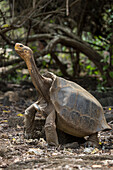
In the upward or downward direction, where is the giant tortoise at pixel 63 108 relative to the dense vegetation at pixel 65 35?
downward

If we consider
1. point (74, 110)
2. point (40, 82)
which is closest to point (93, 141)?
point (74, 110)

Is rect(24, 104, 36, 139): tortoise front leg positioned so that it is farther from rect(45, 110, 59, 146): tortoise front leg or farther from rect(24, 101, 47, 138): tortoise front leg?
rect(45, 110, 59, 146): tortoise front leg

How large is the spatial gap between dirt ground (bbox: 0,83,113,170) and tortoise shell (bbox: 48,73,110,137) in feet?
0.80

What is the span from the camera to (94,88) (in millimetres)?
8750

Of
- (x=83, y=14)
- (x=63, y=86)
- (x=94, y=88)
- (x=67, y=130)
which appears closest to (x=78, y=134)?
(x=67, y=130)

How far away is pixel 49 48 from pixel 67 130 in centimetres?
454

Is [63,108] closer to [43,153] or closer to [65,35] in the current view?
[43,153]

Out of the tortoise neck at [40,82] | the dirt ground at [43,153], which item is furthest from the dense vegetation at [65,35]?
the tortoise neck at [40,82]

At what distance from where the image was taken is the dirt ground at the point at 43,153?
2.62 m

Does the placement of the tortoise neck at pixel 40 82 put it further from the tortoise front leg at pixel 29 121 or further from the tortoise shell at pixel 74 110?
the tortoise front leg at pixel 29 121

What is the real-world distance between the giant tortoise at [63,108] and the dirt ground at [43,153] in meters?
0.20

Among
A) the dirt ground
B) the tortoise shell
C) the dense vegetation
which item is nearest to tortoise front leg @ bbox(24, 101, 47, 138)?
the dirt ground

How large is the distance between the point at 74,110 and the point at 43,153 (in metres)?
0.72

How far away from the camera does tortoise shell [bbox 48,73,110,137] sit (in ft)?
12.0
